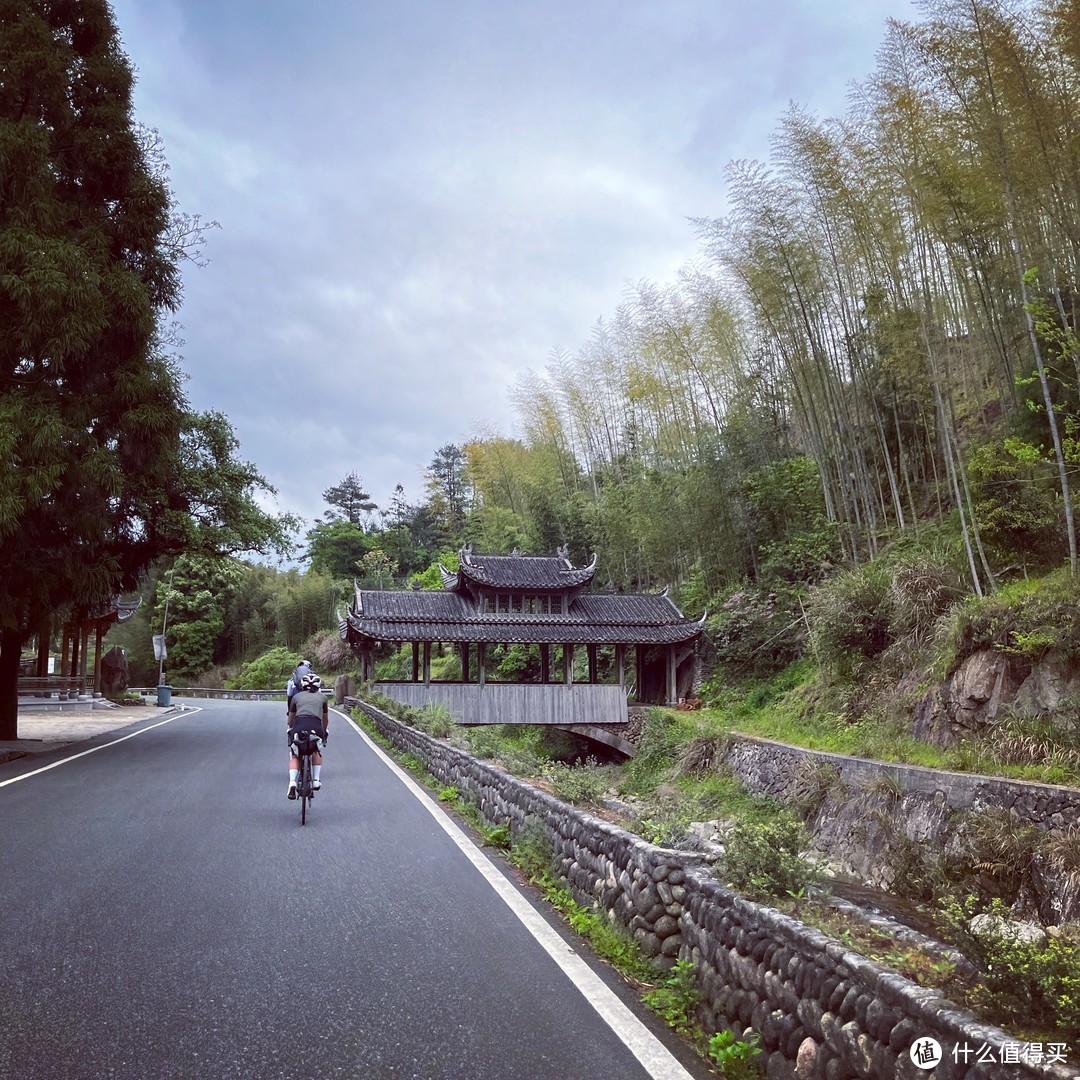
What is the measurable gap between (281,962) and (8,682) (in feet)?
47.0

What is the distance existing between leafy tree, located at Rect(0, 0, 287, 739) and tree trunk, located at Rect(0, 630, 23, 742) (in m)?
0.03

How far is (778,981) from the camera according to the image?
10.5ft

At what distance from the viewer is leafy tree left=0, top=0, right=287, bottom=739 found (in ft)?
42.3

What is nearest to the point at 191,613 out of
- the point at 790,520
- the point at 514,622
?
the point at 514,622

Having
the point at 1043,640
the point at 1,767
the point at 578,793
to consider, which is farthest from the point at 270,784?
the point at 1043,640

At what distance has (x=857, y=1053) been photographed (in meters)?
2.72

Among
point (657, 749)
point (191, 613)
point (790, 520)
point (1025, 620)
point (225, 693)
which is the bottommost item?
point (225, 693)

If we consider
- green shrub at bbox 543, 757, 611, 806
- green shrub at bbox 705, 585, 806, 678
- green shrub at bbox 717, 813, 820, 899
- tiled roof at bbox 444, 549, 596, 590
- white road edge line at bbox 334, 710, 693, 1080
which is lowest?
white road edge line at bbox 334, 710, 693, 1080

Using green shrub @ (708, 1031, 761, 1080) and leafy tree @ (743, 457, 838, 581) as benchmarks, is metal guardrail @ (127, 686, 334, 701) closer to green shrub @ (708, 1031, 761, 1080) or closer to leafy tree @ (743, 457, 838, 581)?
leafy tree @ (743, 457, 838, 581)

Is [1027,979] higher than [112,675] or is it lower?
higher

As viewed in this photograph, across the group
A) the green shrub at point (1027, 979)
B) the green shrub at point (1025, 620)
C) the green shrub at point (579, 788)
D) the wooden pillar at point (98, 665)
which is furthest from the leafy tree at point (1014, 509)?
the wooden pillar at point (98, 665)

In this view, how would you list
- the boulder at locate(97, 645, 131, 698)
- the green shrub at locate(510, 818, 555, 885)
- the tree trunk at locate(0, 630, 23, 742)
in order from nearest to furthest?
the green shrub at locate(510, 818, 555, 885) → the tree trunk at locate(0, 630, 23, 742) → the boulder at locate(97, 645, 131, 698)

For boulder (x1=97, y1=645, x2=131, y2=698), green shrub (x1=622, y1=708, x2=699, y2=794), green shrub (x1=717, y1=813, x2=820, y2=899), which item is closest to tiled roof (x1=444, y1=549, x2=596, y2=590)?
green shrub (x1=622, y1=708, x2=699, y2=794)

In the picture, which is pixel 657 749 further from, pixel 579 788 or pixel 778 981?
pixel 778 981
